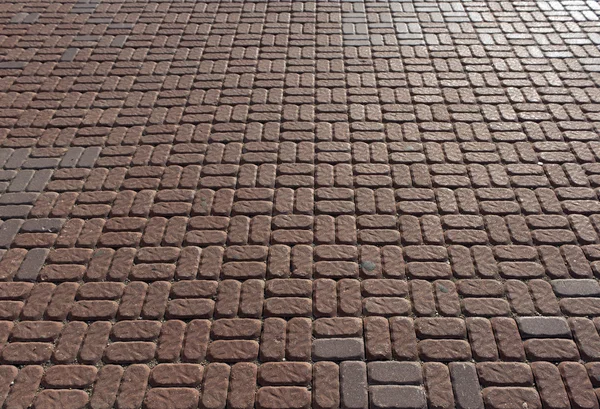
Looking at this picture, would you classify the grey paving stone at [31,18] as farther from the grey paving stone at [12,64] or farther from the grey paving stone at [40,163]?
the grey paving stone at [40,163]

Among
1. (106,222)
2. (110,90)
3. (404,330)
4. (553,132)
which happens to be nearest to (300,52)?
(110,90)

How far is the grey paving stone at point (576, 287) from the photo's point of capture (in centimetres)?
328

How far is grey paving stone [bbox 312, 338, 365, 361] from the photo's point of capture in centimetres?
297

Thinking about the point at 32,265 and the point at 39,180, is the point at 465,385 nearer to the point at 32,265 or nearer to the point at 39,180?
the point at 32,265

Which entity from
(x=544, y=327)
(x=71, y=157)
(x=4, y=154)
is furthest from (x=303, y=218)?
(x=4, y=154)

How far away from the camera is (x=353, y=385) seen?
2838 mm

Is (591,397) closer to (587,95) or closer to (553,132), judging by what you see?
(553,132)

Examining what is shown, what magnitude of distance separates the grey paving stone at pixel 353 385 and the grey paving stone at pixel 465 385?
425 mm


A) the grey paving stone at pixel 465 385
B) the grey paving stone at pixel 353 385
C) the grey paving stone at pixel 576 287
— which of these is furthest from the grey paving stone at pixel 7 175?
the grey paving stone at pixel 576 287

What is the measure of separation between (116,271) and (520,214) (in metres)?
2.53

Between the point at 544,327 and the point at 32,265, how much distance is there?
291 centimetres

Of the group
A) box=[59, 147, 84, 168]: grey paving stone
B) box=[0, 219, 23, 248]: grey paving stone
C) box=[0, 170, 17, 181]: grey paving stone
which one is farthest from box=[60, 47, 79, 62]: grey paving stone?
box=[0, 219, 23, 248]: grey paving stone

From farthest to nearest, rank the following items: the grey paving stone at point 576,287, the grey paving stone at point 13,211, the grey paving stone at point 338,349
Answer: the grey paving stone at point 13,211, the grey paving stone at point 576,287, the grey paving stone at point 338,349

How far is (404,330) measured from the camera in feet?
10.1
